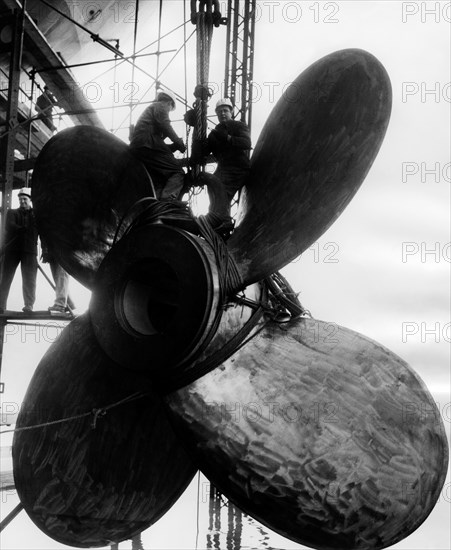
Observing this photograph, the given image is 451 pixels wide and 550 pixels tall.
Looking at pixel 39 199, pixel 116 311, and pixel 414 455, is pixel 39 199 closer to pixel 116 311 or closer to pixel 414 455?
pixel 116 311

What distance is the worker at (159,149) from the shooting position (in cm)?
376

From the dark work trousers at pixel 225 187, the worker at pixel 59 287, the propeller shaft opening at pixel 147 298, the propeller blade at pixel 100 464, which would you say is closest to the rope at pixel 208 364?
the propeller shaft opening at pixel 147 298

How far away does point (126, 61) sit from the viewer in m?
8.89

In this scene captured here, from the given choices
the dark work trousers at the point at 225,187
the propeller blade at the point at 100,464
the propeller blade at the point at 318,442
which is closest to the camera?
the propeller blade at the point at 318,442

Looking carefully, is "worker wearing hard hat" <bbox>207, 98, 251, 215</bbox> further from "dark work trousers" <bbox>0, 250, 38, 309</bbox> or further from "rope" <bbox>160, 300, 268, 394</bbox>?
"dark work trousers" <bbox>0, 250, 38, 309</bbox>

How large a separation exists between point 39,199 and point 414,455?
2.28 metres

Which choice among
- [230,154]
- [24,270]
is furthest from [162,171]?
[24,270]

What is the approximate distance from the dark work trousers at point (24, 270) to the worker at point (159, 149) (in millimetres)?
4291

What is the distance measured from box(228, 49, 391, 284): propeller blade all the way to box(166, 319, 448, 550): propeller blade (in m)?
0.48

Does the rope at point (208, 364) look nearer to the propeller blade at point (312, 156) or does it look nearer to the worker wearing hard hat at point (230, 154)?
the propeller blade at point (312, 156)

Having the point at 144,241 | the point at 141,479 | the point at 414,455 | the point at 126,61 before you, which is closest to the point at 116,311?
the point at 144,241

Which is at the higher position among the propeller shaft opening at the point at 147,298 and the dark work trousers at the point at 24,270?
the dark work trousers at the point at 24,270

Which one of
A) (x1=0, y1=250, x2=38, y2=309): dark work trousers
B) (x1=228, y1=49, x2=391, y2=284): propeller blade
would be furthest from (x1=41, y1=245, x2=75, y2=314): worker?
(x1=228, y1=49, x2=391, y2=284): propeller blade

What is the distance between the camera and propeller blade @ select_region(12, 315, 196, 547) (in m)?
3.30
